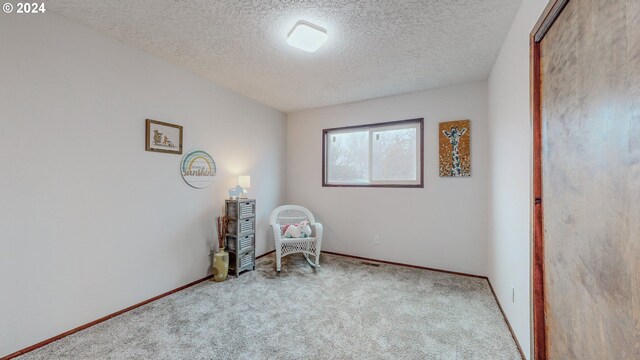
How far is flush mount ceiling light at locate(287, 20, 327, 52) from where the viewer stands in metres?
→ 1.89

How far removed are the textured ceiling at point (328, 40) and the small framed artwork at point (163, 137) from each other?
26.9 inches

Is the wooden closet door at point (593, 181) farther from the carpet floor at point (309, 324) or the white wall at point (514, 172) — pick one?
the carpet floor at point (309, 324)

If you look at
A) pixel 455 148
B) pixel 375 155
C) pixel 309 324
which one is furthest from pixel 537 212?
pixel 375 155

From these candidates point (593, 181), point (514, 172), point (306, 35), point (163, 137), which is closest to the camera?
point (593, 181)

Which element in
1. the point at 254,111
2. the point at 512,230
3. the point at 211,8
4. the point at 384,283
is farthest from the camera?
the point at 254,111

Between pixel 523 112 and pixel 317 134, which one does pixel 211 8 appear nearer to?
pixel 523 112

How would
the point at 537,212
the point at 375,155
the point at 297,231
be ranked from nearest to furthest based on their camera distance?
the point at 537,212 → the point at 297,231 → the point at 375,155

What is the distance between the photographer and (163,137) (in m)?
2.55

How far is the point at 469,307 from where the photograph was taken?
7.57 feet

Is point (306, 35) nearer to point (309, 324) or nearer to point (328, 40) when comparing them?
point (328, 40)

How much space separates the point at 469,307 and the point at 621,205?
198 centimetres

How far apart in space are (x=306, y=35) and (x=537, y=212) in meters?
1.95

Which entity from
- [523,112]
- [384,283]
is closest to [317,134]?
[384,283]

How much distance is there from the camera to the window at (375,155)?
3469 mm
